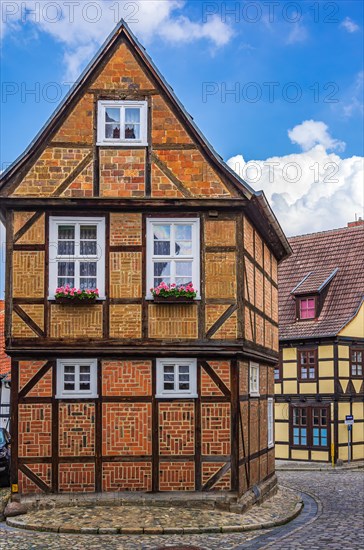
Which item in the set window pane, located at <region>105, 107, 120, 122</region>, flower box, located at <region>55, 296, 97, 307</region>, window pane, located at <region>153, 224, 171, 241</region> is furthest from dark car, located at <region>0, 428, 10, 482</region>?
window pane, located at <region>105, 107, 120, 122</region>

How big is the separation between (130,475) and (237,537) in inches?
124

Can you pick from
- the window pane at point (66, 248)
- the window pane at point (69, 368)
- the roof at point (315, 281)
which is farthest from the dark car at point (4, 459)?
the roof at point (315, 281)

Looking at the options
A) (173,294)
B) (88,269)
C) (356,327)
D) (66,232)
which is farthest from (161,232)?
(356,327)

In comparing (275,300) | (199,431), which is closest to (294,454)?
(275,300)

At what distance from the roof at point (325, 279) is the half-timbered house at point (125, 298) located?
57.7 ft

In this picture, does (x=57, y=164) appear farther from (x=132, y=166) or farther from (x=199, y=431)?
(x=199, y=431)

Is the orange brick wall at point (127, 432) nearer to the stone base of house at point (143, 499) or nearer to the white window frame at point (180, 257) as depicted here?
the stone base of house at point (143, 499)

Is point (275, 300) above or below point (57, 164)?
below

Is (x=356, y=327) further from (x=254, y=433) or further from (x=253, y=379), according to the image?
(x=254, y=433)

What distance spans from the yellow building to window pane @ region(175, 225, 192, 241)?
1762 centimetres

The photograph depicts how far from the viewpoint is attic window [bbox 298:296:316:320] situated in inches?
1406

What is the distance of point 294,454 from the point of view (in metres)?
34.0

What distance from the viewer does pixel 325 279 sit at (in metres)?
36.6

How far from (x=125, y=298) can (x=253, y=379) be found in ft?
13.6
